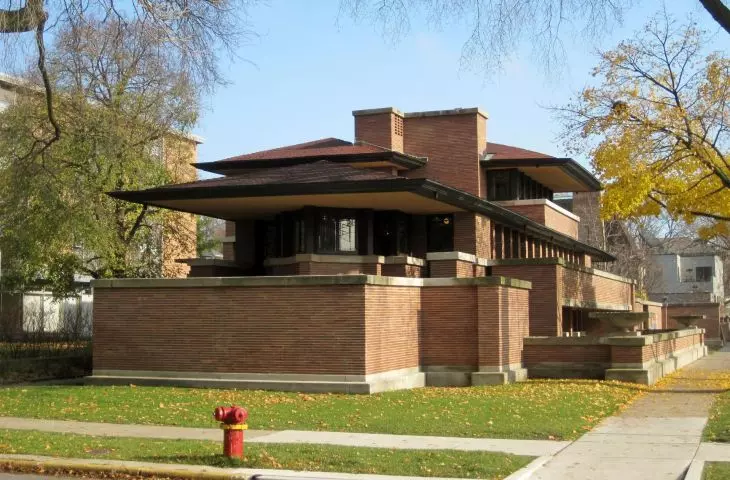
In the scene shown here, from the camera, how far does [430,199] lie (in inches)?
1007

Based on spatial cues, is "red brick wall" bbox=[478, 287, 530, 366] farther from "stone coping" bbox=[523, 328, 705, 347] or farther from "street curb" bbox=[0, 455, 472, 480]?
"street curb" bbox=[0, 455, 472, 480]

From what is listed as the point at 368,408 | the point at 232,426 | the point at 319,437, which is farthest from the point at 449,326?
the point at 232,426

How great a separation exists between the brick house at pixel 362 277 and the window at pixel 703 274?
53.7 m

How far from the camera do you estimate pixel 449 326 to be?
22.8 metres

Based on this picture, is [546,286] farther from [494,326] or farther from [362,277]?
[362,277]

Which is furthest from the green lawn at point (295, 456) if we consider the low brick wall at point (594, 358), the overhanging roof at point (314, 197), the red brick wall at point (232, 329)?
the low brick wall at point (594, 358)

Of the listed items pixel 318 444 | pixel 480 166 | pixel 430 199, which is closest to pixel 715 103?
pixel 430 199

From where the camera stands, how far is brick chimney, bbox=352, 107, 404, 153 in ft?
114

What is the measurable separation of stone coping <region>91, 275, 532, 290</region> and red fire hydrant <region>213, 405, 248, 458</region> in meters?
8.73

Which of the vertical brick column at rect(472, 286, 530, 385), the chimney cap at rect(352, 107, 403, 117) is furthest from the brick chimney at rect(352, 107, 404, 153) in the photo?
the vertical brick column at rect(472, 286, 530, 385)

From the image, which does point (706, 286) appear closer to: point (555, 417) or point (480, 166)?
point (480, 166)

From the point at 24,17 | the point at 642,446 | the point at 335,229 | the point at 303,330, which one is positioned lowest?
the point at 642,446

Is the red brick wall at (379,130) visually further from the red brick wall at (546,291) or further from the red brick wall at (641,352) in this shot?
the red brick wall at (641,352)

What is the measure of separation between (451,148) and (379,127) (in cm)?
287
